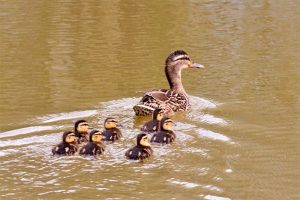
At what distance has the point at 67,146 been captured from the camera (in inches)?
313

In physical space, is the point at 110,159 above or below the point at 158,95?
below

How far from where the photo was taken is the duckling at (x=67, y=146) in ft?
26.0

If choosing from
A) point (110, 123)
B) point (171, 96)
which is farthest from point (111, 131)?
point (171, 96)

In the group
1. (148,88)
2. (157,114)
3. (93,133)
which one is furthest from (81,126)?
(148,88)

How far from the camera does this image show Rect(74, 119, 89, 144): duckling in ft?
27.8

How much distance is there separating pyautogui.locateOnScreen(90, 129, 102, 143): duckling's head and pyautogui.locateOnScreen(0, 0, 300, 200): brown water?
0.17m

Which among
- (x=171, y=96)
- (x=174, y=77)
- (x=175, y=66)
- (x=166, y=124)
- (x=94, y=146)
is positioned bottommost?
(x=94, y=146)

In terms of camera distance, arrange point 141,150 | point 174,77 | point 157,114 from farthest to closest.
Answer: point 174,77, point 157,114, point 141,150

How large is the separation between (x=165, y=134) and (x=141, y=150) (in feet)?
2.09

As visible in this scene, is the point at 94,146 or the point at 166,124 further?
the point at 166,124

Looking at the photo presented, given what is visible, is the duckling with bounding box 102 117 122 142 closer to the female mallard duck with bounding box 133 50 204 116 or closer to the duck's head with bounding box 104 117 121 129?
the duck's head with bounding box 104 117 121 129

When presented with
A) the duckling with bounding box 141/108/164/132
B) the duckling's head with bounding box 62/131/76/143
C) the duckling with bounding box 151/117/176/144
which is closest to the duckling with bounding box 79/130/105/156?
the duckling's head with bounding box 62/131/76/143

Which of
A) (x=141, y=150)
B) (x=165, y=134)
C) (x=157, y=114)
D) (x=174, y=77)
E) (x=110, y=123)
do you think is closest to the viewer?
(x=141, y=150)

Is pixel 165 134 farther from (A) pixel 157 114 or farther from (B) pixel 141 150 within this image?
(A) pixel 157 114
